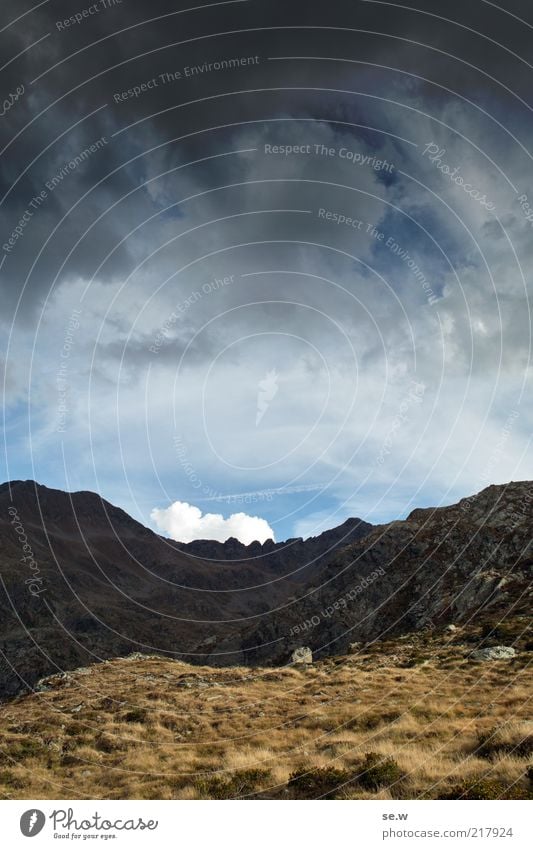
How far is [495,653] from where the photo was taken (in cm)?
3356

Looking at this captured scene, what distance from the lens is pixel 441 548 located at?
333ft

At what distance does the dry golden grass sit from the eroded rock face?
1068 mm

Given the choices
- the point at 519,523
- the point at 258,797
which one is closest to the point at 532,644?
the point at 258,797

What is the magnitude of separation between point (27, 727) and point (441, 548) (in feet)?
301

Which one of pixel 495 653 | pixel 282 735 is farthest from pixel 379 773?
pixel 495 653

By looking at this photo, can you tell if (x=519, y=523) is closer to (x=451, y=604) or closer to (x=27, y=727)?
(x=451, y=604)

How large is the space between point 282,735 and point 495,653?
810 inches

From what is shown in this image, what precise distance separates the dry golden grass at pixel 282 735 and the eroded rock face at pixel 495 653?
1.07 metres

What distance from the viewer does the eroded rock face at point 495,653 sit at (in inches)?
1284

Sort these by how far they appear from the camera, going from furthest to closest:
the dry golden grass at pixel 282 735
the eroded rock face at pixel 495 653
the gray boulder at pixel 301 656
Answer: the gray boulder at pixel 301 656 < the eroded rock face at pixel 495 653 < the dry golden grass at pixel 282 735

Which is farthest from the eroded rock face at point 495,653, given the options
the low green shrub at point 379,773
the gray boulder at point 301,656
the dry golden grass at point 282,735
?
the gray boulder at point 301,656

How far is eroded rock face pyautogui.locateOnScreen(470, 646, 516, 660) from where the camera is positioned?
32.6 m

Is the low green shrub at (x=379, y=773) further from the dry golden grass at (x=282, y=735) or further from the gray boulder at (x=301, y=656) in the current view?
the gray boulder at (x=301, y=656)

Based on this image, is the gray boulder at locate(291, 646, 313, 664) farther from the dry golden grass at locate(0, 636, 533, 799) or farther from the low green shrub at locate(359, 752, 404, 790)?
the low green shrub at locate(359, 752, 404, 790)
